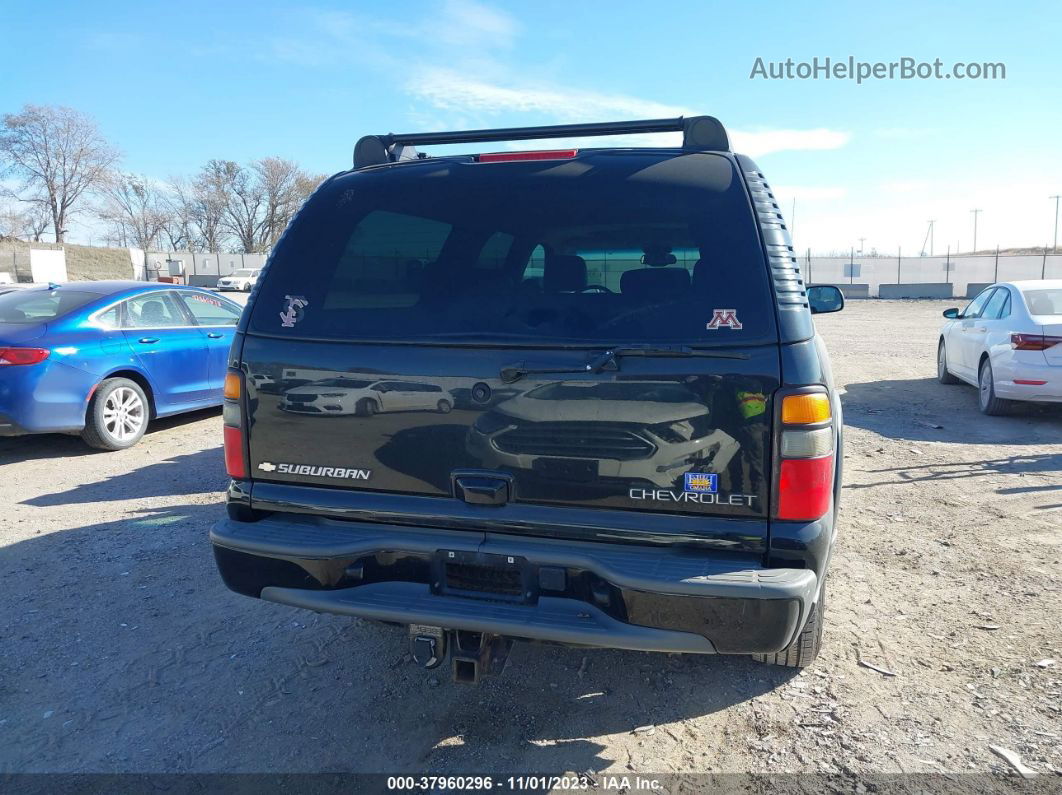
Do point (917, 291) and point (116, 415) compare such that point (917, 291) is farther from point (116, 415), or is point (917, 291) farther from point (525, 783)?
point (525, 783)

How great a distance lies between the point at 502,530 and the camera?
8.73ft

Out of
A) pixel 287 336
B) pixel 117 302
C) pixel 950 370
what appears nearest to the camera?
pixel 287 336

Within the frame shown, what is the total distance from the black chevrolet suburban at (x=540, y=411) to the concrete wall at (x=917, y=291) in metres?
37.7

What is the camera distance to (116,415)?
727 centimetres

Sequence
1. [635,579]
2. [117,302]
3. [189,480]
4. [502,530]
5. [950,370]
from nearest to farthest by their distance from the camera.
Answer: [635,579] → [502,530] → [189,480] → [117,302] → [950,370]

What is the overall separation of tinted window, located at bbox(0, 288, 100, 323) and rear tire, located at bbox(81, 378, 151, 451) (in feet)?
2.52

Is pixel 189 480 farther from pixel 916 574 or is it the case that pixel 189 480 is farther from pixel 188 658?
pixel 916 574

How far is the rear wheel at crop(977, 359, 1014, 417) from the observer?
862 centimetres

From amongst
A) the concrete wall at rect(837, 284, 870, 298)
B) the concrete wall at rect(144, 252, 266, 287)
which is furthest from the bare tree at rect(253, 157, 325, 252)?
the concrete wall at rect(837, 284, 870, 298)

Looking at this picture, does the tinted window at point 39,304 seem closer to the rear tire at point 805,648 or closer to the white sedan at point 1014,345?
the rear tire at point 805,648

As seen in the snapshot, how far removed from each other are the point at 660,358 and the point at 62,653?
3106mm

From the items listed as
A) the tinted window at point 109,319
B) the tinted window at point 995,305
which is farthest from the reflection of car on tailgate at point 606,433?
the tinted window at point 995,305

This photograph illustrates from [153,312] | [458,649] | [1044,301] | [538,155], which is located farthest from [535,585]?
[1044,301]

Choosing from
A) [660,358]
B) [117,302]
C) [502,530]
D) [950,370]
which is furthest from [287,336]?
[950,370]
